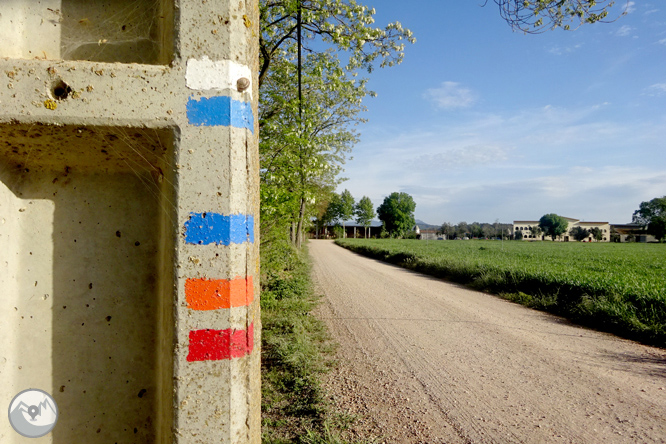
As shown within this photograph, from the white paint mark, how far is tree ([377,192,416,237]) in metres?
93.6

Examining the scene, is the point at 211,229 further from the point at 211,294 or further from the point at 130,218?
the point at 130,218

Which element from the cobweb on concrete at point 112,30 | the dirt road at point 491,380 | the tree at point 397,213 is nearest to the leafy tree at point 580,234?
the tree at point 397,213

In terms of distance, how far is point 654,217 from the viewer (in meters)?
93.7

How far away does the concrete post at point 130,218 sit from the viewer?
74.1 inches

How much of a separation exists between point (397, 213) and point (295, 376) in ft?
307

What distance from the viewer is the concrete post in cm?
188

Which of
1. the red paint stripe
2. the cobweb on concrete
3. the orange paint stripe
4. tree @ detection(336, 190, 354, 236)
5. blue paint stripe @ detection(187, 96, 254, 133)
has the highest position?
tree @ detection(336, 190, 354, 236)

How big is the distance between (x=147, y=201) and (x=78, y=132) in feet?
1.56

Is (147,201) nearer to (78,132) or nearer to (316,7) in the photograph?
(78,132)

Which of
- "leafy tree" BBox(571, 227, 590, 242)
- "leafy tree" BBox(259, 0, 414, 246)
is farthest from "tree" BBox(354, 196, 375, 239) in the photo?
"leafy tree" BBox(259, 0, 414, 246)

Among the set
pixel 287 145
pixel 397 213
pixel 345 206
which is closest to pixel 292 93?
pixel 287 145

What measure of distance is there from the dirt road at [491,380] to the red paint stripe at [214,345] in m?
2.19

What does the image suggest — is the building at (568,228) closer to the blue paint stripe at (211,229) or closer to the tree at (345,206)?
the tree at (345,206)

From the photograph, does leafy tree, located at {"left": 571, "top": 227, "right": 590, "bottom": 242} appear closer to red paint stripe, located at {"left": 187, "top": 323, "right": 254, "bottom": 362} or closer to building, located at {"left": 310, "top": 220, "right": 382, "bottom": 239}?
building, located at {"left": 310, "top": 220, "right": 382, "bottom": 239}
